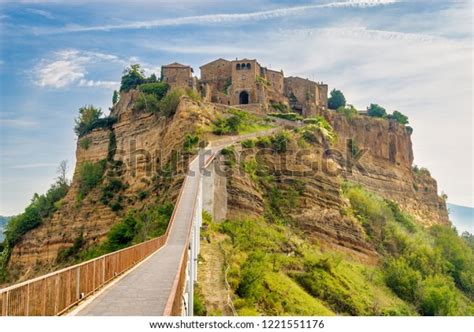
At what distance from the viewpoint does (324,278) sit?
112ft

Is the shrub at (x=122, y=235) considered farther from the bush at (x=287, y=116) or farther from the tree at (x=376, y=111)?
the tree at (x=376, y=111)

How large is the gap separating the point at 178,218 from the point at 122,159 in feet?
88.5

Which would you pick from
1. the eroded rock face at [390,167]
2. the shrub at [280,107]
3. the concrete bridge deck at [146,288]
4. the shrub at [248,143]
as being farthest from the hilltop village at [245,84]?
the concrete bridge deck at [146,288]

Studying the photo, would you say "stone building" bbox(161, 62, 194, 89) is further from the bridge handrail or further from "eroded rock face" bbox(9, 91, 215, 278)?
the bridge handrail

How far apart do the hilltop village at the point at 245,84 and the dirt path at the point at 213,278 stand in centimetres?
3030

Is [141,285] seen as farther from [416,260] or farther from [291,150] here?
[416,260]

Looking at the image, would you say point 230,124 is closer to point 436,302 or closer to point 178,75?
point 178,75

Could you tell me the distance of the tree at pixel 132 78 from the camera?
6431cm

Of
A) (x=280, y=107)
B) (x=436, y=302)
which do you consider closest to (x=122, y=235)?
(x=436, y=302)

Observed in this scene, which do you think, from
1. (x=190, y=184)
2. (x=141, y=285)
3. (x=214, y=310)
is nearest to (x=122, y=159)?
(x=190, y=184)

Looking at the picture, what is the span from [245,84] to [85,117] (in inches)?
704

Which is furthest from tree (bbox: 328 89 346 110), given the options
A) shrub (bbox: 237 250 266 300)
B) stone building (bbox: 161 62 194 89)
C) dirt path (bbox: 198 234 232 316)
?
shrub (bbox: 237 250 266 300)

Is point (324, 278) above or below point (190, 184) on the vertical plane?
below
